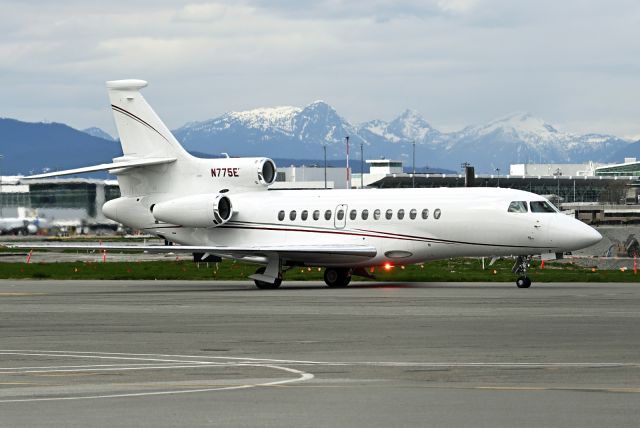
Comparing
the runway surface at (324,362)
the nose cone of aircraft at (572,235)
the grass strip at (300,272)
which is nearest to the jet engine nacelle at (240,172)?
the grass strip at (300,272)

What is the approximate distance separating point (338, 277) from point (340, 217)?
214 cm

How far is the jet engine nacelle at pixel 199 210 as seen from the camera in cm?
4712

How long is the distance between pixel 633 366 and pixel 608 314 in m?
10.5

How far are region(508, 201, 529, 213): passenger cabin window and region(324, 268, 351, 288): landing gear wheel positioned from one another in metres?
6.49

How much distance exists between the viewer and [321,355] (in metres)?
20.3

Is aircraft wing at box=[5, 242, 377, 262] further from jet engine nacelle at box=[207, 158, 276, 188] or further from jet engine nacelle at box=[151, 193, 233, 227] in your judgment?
jet engine nacelle at box=[207, 158, 276, 188]

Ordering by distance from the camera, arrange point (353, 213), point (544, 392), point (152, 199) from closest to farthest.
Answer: point (544, 392)
point (353, 213)
point (152, 199)

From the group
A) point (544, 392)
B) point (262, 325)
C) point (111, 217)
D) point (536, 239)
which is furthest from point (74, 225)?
point (544, 392)

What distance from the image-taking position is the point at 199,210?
1859 inches

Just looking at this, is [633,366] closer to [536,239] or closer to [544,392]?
[544,392]

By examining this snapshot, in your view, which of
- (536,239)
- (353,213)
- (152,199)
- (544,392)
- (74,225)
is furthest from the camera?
(74,225)

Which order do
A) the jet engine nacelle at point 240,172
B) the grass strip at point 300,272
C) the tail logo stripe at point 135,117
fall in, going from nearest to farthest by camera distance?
the jet engine nacelle at point 240,172 → the tail logo stripe at point 135,117 → the grass strip at point 300,272

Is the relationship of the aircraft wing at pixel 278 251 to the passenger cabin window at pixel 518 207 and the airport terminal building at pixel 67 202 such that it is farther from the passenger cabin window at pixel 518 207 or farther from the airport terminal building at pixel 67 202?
the airport terminal building at pixel 67 202

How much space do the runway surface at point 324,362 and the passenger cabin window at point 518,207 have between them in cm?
682
